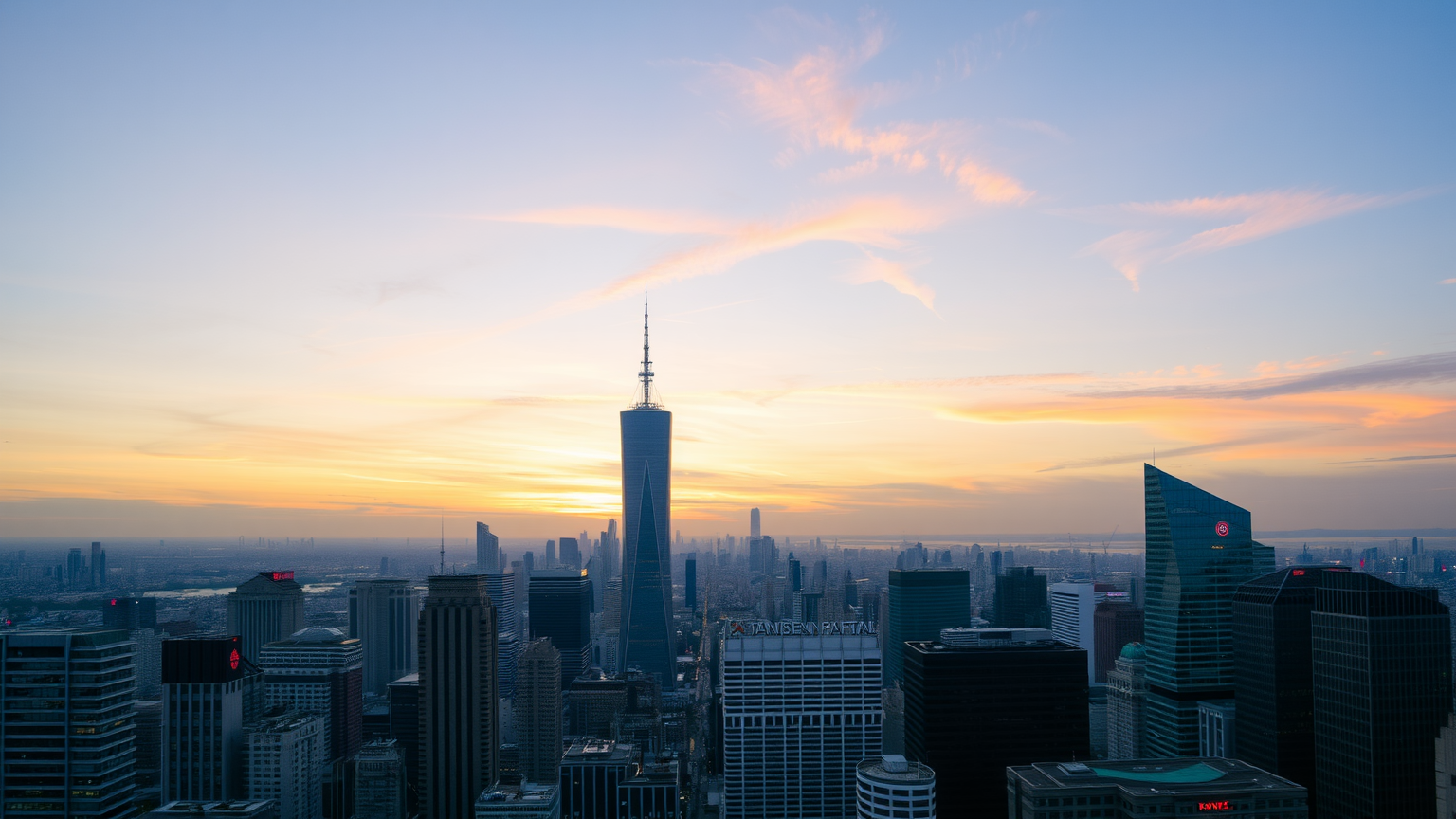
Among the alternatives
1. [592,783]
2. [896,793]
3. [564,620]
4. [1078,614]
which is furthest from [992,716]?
[564,620]

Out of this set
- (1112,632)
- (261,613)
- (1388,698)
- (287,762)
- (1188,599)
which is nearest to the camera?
(1388,698)

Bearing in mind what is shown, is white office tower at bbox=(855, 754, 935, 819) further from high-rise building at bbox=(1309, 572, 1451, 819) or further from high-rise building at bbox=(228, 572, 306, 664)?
high-rise building at bbox=(228, 572, 306, 664)

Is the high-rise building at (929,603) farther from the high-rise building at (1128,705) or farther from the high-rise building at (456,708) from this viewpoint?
the high-rise building at (456,708)

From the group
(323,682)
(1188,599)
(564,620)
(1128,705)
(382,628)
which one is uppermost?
(1188,599)

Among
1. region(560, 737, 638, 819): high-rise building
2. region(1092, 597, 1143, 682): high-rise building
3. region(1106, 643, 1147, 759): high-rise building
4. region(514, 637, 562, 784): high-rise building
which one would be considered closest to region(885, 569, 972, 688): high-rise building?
region(1106, 643, 1147, 759): high-rise building

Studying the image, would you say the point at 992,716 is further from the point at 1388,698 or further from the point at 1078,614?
the point at 1078,614

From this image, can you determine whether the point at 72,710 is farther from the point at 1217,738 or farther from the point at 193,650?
the point at 1217,738

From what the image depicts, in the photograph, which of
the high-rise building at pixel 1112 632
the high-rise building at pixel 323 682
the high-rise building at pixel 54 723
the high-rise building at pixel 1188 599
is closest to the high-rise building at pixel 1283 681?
the high-rise building at pixel 1188 599
